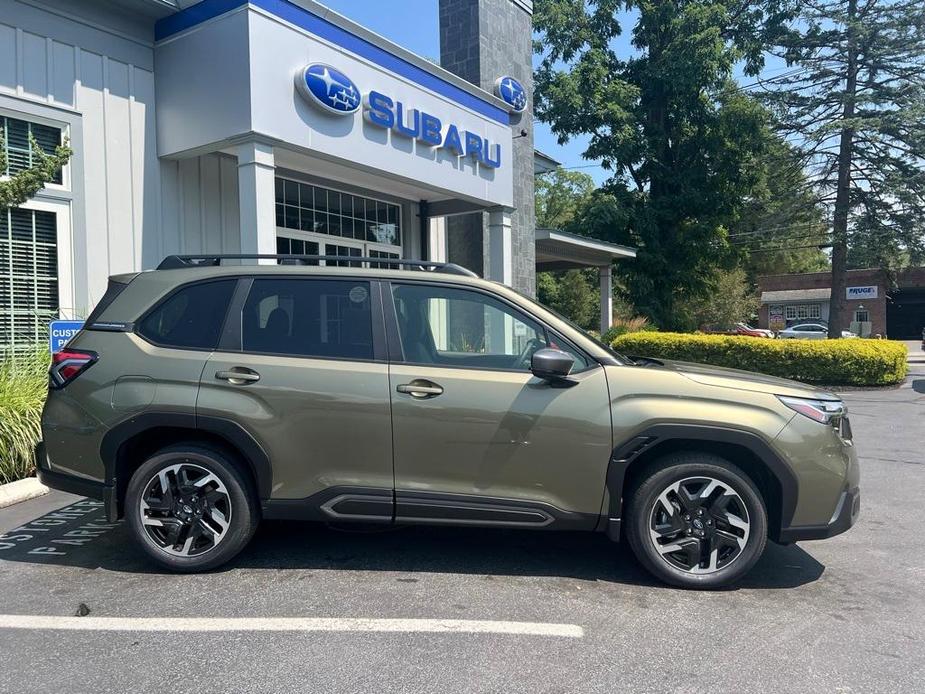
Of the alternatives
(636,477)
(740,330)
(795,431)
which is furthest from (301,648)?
(740,330)

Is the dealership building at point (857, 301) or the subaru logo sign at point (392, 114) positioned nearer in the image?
the subaru logo sign at point (392, 114)

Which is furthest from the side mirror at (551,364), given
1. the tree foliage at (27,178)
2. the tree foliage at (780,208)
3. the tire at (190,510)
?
the tree foliage at (780,208)

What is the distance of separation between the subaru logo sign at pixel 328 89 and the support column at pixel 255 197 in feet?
3.08

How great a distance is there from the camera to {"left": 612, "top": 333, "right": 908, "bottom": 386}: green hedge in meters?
14.2

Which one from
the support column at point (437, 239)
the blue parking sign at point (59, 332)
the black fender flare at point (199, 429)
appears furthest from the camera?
the support column at point (437, 239)

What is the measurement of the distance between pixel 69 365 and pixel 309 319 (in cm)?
148

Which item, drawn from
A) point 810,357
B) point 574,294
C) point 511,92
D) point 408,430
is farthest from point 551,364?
point 574,294

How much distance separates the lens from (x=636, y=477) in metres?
3.89

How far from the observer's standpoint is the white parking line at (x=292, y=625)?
131 inches

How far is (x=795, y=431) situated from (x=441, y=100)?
28.0 feet

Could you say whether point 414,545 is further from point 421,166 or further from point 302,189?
point 302,189

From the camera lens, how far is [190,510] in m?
4.00

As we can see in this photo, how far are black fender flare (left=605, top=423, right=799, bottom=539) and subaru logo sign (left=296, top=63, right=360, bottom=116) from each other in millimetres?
6621

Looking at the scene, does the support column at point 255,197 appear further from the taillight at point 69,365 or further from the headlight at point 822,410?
the headlight at point 822,410
